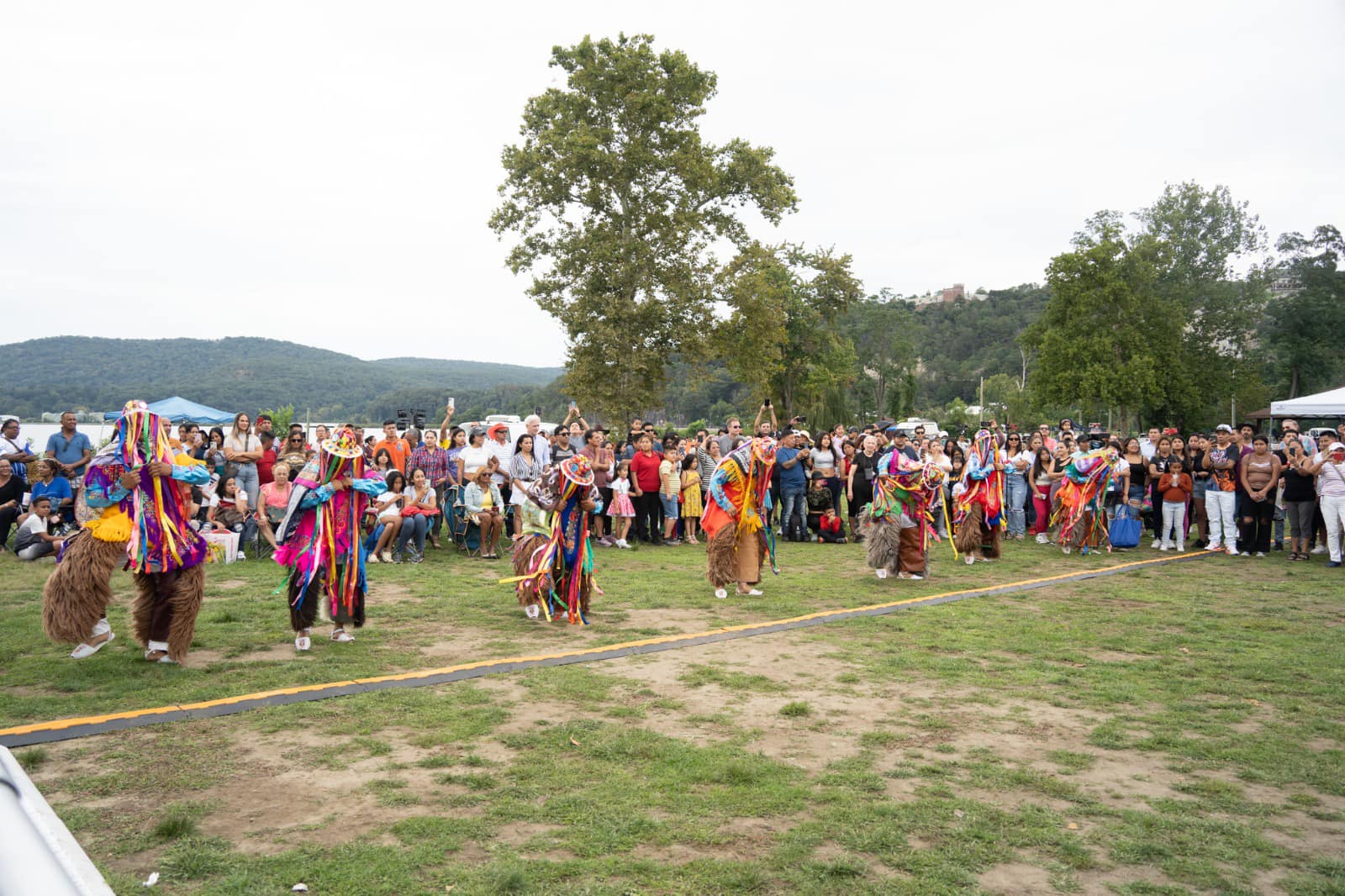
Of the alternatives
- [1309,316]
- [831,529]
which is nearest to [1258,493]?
[831,529]

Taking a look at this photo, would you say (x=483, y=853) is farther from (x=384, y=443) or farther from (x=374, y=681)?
(x=384, y=443)

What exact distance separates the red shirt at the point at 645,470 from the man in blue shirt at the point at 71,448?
24.3ft

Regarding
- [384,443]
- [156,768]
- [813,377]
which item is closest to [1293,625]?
[156,768]

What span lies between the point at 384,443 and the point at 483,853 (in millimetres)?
9443

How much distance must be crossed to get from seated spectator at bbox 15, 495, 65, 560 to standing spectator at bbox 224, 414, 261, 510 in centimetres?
206

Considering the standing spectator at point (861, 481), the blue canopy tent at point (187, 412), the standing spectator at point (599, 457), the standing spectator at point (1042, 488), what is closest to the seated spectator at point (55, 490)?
the standing spectator at point (599, 457)

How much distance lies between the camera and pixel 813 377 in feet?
136

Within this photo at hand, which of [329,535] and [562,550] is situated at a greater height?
[329,535]

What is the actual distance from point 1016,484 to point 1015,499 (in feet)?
0.87

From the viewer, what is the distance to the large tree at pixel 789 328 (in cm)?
2900

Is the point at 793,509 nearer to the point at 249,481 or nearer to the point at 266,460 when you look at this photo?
the point at 266,460

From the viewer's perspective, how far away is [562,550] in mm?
8352

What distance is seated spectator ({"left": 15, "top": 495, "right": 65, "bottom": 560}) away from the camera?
10930mm

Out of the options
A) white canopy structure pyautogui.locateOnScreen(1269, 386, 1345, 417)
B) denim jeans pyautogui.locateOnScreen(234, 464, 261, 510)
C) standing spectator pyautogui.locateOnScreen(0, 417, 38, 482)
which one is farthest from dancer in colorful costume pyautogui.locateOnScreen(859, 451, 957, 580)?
white canopy structure pyautogui.locateOnScreen(1269, 386, 1345, 417)
